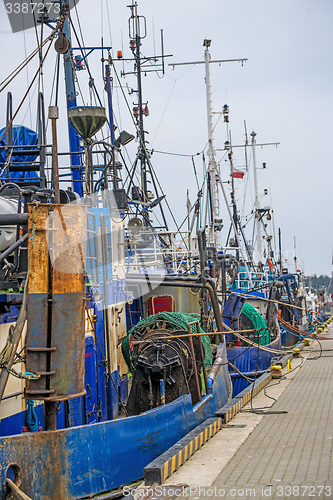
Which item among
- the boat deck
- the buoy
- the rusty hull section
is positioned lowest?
the boat deck

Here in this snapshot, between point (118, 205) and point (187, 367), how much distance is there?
379 cm

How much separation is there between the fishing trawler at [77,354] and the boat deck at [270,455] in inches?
31.8

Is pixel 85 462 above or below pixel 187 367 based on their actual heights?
below

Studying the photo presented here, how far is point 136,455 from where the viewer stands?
874cm

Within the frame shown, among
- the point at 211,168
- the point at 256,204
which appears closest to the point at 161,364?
the point at 211,168

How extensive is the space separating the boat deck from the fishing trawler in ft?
2.65

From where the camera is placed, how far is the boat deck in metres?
7.29

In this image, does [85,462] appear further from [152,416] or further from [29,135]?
[29,135]

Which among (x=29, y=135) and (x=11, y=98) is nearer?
(x=11, y=98)

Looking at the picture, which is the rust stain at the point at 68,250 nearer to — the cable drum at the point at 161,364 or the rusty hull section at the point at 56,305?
the rusty hull section at the point at 56,305

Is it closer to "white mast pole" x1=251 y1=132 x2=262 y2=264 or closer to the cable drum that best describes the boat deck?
the cable drum

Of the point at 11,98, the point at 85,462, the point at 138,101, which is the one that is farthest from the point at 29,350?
the point at 138,101

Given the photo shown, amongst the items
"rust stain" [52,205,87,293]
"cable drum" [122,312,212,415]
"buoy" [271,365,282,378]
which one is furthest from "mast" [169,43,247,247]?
"rust stain" [52,205,87,293]

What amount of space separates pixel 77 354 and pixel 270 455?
11.2 feet
